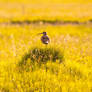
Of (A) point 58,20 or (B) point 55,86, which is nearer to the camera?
(B) point 55,86

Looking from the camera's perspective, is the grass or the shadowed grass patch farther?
the grass

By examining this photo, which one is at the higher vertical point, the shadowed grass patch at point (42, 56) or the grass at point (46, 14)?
the grass at point (46, 14)

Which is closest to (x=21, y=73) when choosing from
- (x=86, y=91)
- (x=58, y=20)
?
(x=86, y=91)

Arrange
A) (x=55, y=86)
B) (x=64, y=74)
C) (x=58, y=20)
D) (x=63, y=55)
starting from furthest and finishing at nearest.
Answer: (x=58, y=20) < (x=63, y=55) < (x=64, y=74) < (x=55, y=86)

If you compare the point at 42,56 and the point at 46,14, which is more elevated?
the point at 46,14

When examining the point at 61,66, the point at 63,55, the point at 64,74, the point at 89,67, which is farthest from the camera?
the point at 63,55

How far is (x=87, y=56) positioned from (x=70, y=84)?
2.30 metres

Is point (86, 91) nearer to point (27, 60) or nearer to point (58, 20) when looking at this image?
point (27, 60)

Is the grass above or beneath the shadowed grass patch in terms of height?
above

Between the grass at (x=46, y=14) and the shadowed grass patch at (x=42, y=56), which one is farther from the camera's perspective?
the grass at (x=46, y=14)

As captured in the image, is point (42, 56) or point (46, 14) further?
point (46, 14)

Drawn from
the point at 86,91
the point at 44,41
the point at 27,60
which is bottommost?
the point at 86,91

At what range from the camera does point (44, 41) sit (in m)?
5.70

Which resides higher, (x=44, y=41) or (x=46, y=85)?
(x=44, y=41)
